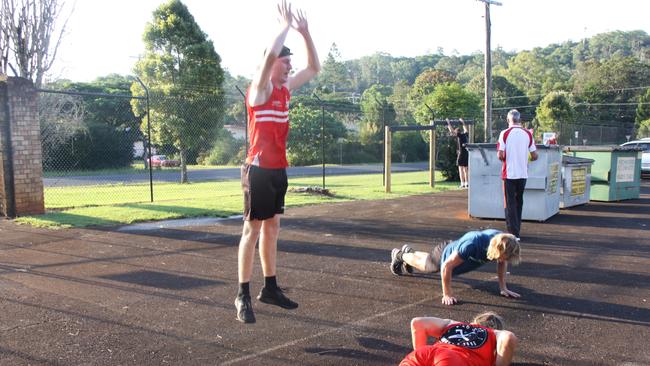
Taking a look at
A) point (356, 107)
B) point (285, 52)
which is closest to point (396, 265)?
point (285, 52)

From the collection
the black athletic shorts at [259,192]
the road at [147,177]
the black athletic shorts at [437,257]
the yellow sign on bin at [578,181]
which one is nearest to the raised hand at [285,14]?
the black athletic shorts at [259,192]

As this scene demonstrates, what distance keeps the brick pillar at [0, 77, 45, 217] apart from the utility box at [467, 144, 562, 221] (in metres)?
8.39

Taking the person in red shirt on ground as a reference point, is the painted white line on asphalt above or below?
below

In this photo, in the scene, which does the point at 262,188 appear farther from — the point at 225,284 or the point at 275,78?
the point at 225,284

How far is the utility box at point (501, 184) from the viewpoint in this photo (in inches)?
380

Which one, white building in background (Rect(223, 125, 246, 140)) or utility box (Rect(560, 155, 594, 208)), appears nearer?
utility box (Rect(560, 155, 594, 208))

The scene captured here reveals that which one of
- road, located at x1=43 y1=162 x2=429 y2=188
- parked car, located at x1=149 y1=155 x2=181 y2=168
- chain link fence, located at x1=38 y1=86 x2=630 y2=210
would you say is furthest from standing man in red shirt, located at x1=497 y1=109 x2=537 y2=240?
parked car, located at x1=149 y1=155 x2=181 y2=168

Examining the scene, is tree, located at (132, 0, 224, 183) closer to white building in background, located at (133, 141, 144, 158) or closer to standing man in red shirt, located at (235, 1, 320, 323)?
white building in background, located at (133, 141, 144, 158)

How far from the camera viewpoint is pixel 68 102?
98.7ft

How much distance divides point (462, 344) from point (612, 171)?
1150 cm

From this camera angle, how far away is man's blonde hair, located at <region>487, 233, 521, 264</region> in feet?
15.1

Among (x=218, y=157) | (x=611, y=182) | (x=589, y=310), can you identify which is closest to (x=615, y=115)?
(x=218, y=157)

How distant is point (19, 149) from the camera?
32.5 ft

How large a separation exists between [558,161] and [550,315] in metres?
6.40
